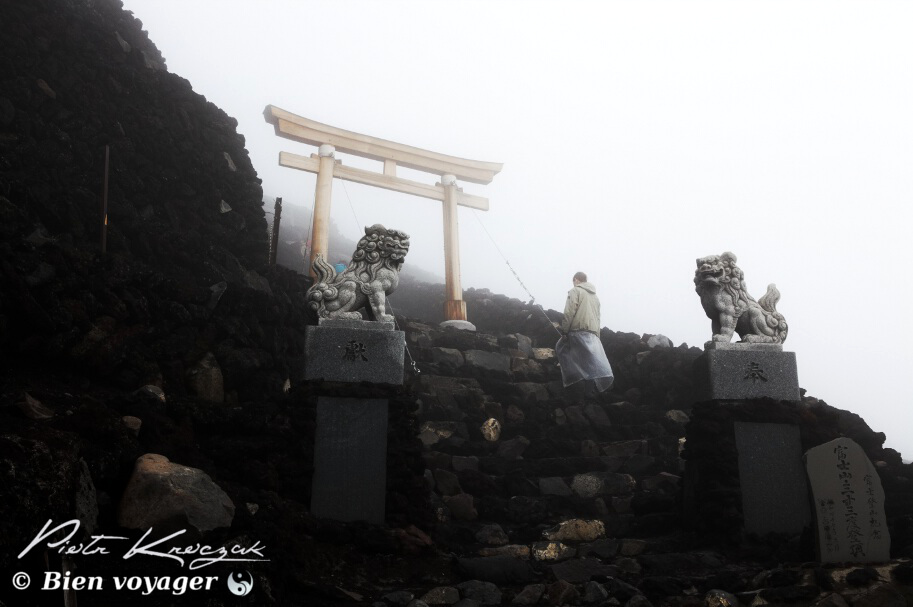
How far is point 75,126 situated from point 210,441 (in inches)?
266

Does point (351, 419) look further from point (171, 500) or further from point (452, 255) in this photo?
point (452, 255)

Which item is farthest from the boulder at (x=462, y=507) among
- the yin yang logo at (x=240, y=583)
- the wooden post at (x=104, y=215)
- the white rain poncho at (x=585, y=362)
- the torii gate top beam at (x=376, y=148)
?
the torii gate top beam at (x=376, y=148)

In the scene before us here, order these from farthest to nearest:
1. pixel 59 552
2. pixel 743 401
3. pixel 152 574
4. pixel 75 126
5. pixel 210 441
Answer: pixel 75 126
pixel 743 401
pixel 210 441
pixel 152 574
pixel 59 552

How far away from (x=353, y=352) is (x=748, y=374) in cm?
362

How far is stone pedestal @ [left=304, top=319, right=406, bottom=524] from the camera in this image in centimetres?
595

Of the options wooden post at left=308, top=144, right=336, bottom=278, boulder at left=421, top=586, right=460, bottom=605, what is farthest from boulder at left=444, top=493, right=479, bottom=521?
wooden post at left=308, top=144, right=336, bottom=278

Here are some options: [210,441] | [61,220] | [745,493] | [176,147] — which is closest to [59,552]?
[210,441]

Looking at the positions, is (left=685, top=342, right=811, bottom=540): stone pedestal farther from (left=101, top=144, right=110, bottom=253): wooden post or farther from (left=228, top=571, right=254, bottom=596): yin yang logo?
(left=101, top=144, right=110, bottom=253): wooden post

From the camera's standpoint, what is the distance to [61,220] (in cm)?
887

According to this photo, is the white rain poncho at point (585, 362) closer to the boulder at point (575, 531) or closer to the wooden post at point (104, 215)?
the boulder at point (575, 531)

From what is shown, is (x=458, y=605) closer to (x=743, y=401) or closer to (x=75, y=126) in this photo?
(x=743, y=401)

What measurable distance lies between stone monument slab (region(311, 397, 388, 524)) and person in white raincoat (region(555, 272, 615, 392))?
375cm

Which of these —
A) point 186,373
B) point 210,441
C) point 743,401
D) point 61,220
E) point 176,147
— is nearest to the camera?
point 210,441

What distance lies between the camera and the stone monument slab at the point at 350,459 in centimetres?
592
